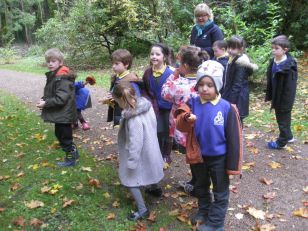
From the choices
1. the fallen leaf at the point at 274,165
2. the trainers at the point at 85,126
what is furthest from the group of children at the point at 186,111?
the trainers at the point at 85,126

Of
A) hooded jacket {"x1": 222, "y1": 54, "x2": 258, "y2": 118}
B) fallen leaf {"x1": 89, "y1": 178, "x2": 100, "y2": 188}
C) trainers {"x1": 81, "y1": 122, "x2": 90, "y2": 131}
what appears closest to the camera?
fallen leaf {"x1": 89, "y1": 178, "x2": 100, "y2": 188}

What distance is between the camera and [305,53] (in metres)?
14.0

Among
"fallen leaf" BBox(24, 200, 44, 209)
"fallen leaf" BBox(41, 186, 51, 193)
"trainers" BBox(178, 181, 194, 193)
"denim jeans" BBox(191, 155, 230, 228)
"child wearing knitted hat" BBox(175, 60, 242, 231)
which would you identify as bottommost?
"fallen leaf" BBox(24, 200, 44, 209)

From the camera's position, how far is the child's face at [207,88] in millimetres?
3523

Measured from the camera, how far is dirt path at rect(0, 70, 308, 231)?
167 inches

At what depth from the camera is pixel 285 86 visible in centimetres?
579

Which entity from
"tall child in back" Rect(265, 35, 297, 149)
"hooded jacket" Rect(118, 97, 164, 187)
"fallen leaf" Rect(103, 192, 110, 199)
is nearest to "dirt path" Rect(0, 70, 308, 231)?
"tall child in back" Rect(265, 35, 297, 149)

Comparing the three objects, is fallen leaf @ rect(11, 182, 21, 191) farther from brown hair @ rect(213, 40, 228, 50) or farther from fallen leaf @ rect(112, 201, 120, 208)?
brown hair @ rect(213, 40, 228, 50)

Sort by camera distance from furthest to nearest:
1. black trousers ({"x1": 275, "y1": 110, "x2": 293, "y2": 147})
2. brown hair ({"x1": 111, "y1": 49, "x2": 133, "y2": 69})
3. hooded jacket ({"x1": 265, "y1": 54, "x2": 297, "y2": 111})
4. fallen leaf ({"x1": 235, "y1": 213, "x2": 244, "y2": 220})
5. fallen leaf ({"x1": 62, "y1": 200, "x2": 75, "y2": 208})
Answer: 1. black trousers ({"x1": 275, "y1": 110, "x2": 293, "y2": 147})
2. hooded jacket ({"x1": 265, "y1": 54, "x2": 297, "y2": 111})
3. brown hair ({"x1": 111, "y1": 49, "x2": 133, "y2": 69})
4. fallen leaf ({"x1": 62, "y1": 200, "x2": 75, "y2": 208})
5. fallen leaf ({"x1": 235, "y1": 213, "x2": 244, "y2": 220})

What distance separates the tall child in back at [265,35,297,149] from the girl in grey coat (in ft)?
8.71

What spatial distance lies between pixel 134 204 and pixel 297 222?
1.93 meters

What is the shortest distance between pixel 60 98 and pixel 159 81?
1.40m

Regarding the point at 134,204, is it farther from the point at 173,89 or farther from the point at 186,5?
the point at 186,5

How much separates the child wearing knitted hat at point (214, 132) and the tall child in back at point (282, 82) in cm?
242
